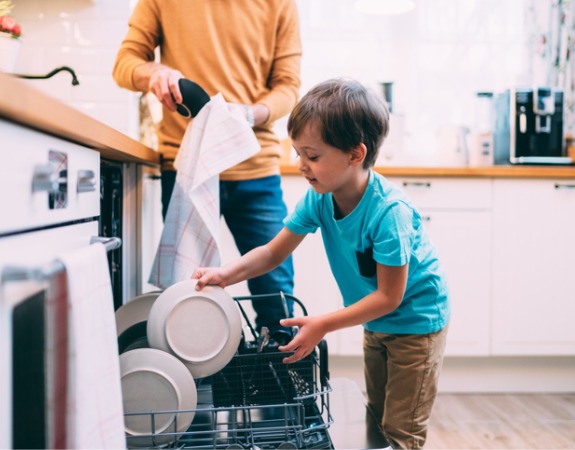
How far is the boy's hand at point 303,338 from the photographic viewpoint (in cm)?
106

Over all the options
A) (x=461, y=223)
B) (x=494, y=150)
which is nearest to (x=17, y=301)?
(x=461, y=223)

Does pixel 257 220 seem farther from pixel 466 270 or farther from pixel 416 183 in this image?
pixel 466 270

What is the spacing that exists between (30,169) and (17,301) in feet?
0.59

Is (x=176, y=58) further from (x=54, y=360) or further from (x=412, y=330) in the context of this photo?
(x=54, y=360)

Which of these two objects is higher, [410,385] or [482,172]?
[482,172]

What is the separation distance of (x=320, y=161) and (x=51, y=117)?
0.56 meters

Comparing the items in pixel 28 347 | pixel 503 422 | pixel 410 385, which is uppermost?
pixel 28 347

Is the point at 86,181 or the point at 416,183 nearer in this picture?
the point at 86,181

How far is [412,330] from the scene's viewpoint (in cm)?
134

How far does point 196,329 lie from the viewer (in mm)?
1122

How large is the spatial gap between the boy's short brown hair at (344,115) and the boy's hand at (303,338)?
14.3 inches

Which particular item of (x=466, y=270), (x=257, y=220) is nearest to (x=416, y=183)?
(x=466, y=270)

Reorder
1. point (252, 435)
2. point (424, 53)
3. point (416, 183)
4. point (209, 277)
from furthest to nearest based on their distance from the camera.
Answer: point (424, 53)
point (416, 183)
point (209, 277)
point (252, 435)

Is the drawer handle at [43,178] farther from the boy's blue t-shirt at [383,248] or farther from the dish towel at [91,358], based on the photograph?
the boy's blue t-shirt at [383,248]
